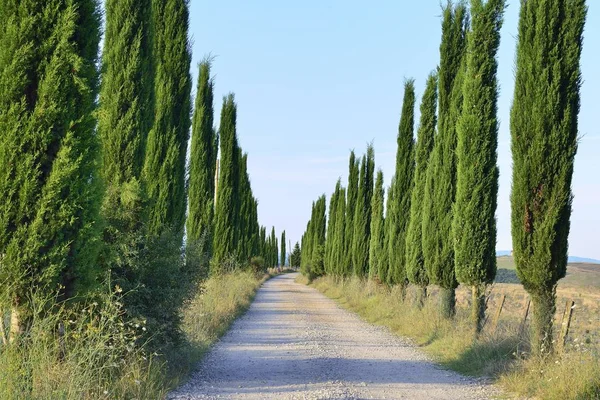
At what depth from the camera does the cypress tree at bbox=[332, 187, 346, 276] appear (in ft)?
121

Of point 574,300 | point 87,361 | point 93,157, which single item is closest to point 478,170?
point 93,157

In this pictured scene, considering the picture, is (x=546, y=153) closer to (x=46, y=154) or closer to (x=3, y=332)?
(x=46, y=154)

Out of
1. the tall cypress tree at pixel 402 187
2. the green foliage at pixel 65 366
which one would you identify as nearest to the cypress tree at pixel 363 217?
the tall cypress tree at pixel 402 187

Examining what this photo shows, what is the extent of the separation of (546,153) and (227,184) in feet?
65.9

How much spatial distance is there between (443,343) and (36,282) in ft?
26.3

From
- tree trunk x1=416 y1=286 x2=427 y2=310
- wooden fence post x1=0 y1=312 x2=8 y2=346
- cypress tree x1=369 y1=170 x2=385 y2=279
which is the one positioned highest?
cypress tree x1=369 y1=170 x2=385 y2=279

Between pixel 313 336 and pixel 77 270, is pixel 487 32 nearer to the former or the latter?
pixel 313 336

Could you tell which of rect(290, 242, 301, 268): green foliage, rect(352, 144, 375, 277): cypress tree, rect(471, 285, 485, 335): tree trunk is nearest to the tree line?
rect(471, 285, 485, 335): tree trunk

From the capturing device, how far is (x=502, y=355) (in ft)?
30.8

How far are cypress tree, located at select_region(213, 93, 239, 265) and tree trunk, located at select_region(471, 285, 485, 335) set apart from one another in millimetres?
16494

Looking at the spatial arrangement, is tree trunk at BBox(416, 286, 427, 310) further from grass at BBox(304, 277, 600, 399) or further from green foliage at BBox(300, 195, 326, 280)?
green foliage at BBox(300, 195, 326, 280)

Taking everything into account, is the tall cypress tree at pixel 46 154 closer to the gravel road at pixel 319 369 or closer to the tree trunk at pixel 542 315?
the gravel road at pixel 319 369

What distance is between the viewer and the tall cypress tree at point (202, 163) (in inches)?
790

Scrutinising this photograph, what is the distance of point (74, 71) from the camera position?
248 inches
